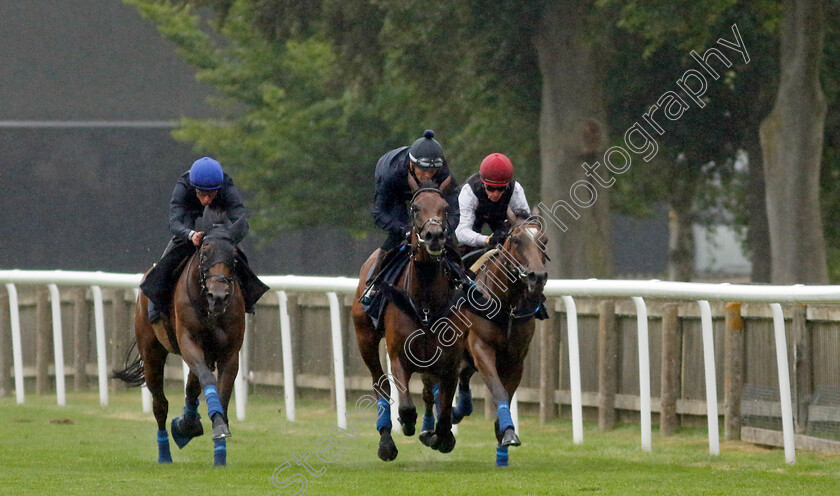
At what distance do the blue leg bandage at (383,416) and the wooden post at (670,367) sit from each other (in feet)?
8.79

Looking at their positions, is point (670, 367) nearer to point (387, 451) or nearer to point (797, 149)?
point (387, 451)

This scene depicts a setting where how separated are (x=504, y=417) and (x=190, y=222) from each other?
2.70m

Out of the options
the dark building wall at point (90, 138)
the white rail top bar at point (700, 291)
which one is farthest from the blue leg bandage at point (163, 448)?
the dark building wall at point (90, 138)

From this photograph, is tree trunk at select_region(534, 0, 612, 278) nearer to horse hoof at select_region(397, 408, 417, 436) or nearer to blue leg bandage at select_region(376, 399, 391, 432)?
Result: blue leg bandage at select_region(376, 399, 391, 432)

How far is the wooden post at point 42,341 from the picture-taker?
51.9ft

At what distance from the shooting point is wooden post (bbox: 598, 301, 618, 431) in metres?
11.7

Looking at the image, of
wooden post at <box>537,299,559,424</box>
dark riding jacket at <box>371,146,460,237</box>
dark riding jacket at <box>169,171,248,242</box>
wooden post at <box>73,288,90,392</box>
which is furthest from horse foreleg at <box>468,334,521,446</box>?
wooden post at <box>73,288,90,392</box>

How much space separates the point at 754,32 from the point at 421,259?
40.5 ft

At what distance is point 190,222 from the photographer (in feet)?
32.4

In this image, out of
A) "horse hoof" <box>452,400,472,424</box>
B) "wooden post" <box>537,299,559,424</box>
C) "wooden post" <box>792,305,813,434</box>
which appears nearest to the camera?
"wooden post" <box>792,305,813,434</box>

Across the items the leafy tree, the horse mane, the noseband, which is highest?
the leafy tree

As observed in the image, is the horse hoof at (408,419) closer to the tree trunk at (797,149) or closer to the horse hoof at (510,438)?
the horse hoof at (510,438)

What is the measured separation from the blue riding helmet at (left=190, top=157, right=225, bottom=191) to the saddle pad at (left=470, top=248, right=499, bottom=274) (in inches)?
71.4

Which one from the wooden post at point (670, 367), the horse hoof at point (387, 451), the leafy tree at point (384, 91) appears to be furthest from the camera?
the leafy tree at point (384, 91)
